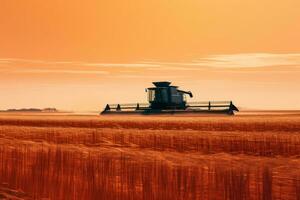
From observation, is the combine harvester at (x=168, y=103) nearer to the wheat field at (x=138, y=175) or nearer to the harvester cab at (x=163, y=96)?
the harvester cab at (x=163, y=96)

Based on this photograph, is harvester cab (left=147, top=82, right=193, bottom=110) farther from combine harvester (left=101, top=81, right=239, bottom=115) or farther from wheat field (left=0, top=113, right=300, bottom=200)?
wheat field (left=0, top=113, right=300, bottom=200)

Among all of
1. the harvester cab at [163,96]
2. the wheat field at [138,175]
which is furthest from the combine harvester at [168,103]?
the wheat field at [138,175]

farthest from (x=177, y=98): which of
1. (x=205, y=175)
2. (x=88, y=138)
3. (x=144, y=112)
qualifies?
(x=205, y=175)

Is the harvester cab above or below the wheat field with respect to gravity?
above

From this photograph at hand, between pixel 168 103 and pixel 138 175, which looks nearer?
pixel 138 175

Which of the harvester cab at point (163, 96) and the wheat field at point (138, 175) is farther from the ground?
the harvester cab at point (163, 96)

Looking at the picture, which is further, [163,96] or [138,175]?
[163,96]

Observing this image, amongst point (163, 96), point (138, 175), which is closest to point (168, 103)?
point (163, 96)

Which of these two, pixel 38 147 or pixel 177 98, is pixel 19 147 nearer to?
pixel 38 147

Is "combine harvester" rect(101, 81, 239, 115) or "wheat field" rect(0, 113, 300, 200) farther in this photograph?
"combine harvester" rect(101, 81, 239, 115)

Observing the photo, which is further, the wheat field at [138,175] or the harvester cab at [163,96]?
the harvester cab at [163,96]

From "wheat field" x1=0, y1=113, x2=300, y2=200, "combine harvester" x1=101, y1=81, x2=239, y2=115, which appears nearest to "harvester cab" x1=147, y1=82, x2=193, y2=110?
"combine harvester" x1=101, y1=81, x2=239, y2=115

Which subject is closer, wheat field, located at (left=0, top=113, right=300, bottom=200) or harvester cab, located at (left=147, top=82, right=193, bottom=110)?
wheat field, located at (left=0, top=113, right=300, bottom=200)

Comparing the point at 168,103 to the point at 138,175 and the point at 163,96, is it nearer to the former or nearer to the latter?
the point at 163,96
